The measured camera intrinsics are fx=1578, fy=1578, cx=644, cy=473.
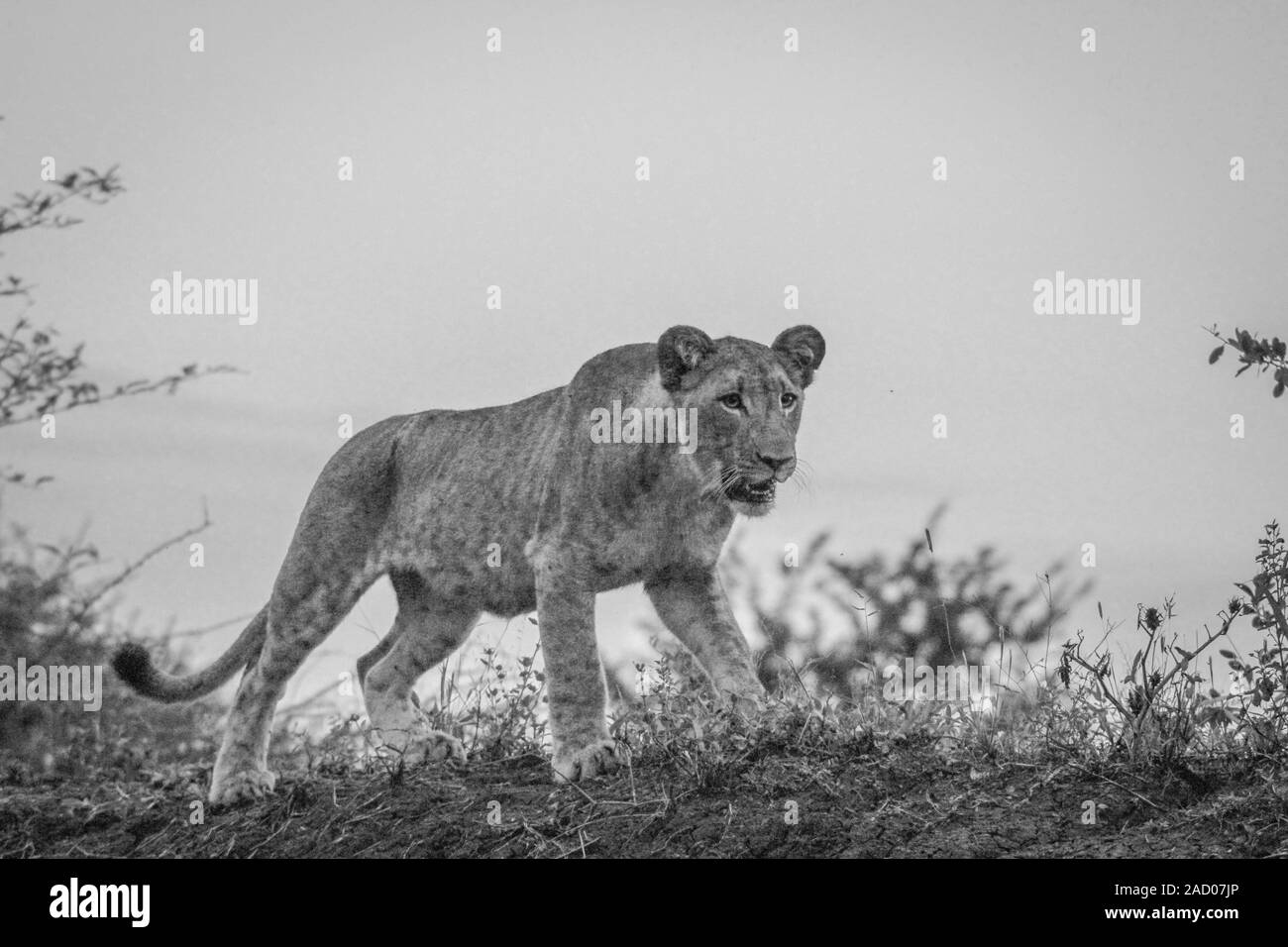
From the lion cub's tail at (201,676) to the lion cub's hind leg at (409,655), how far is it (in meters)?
0.64

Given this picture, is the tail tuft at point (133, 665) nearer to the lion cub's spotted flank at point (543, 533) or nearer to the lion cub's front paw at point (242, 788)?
the lion cub's spotted flank at point (543, 533)

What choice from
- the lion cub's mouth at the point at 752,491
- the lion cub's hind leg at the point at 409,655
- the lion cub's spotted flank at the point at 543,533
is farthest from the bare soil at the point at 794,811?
the lion cub's mouth at the point at 752,491

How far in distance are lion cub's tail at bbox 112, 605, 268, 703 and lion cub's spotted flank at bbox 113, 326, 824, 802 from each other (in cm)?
1

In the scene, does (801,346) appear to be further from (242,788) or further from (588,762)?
(242,788)

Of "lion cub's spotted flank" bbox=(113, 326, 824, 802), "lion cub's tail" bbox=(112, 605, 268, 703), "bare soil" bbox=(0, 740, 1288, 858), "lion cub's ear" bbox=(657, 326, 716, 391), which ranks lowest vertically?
"bare soil" bbox=(0, 740, 1288, 858)

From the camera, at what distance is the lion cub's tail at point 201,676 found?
812 centimetres

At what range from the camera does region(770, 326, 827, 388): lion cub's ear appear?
7.16 meters

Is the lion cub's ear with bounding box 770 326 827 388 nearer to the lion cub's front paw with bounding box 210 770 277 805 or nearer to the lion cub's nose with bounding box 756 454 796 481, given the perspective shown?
the lion cub's nose with bounding box 756 454 796 481

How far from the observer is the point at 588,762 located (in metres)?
6.53

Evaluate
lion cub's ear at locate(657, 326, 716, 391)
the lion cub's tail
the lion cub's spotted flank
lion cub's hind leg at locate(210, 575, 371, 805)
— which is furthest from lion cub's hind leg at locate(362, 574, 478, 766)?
lion cub's ear at locate(657, 326, 716, 391)
